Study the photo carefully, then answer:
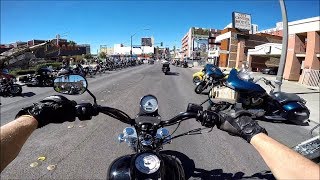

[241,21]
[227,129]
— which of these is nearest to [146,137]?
[227,129]

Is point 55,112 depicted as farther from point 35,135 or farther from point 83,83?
point 35,135

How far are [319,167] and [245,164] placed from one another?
4.12 m

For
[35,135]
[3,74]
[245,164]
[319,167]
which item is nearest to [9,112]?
[35,135]

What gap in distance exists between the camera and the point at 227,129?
1933mm

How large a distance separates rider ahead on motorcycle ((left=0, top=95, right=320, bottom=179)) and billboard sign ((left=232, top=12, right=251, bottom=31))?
57.5m

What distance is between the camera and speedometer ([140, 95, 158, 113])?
2.45m

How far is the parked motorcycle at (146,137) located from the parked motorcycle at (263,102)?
5476 mm

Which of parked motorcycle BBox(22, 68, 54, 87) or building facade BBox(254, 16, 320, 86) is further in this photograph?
building facade BBox(254, 16, 320, 86)

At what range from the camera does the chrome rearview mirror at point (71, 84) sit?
8.48ft

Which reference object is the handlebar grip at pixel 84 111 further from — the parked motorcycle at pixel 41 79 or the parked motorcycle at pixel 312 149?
the parked motorcycle at pixel 41 79

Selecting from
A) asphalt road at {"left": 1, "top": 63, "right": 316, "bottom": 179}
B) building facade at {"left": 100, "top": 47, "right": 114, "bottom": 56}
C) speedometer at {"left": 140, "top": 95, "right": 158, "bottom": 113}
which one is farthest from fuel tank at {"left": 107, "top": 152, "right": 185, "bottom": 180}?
building facade at {"left": 100, "top": 47, "right": 114, "bottom": 56}

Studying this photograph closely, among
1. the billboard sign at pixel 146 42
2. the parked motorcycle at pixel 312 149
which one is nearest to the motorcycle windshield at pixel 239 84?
the parked motorcycle at pixel 312 149

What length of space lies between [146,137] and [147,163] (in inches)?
18.0

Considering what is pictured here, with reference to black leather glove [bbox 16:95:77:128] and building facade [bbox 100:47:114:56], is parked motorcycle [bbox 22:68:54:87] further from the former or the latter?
building facade [bbox 100:47:114:56]
